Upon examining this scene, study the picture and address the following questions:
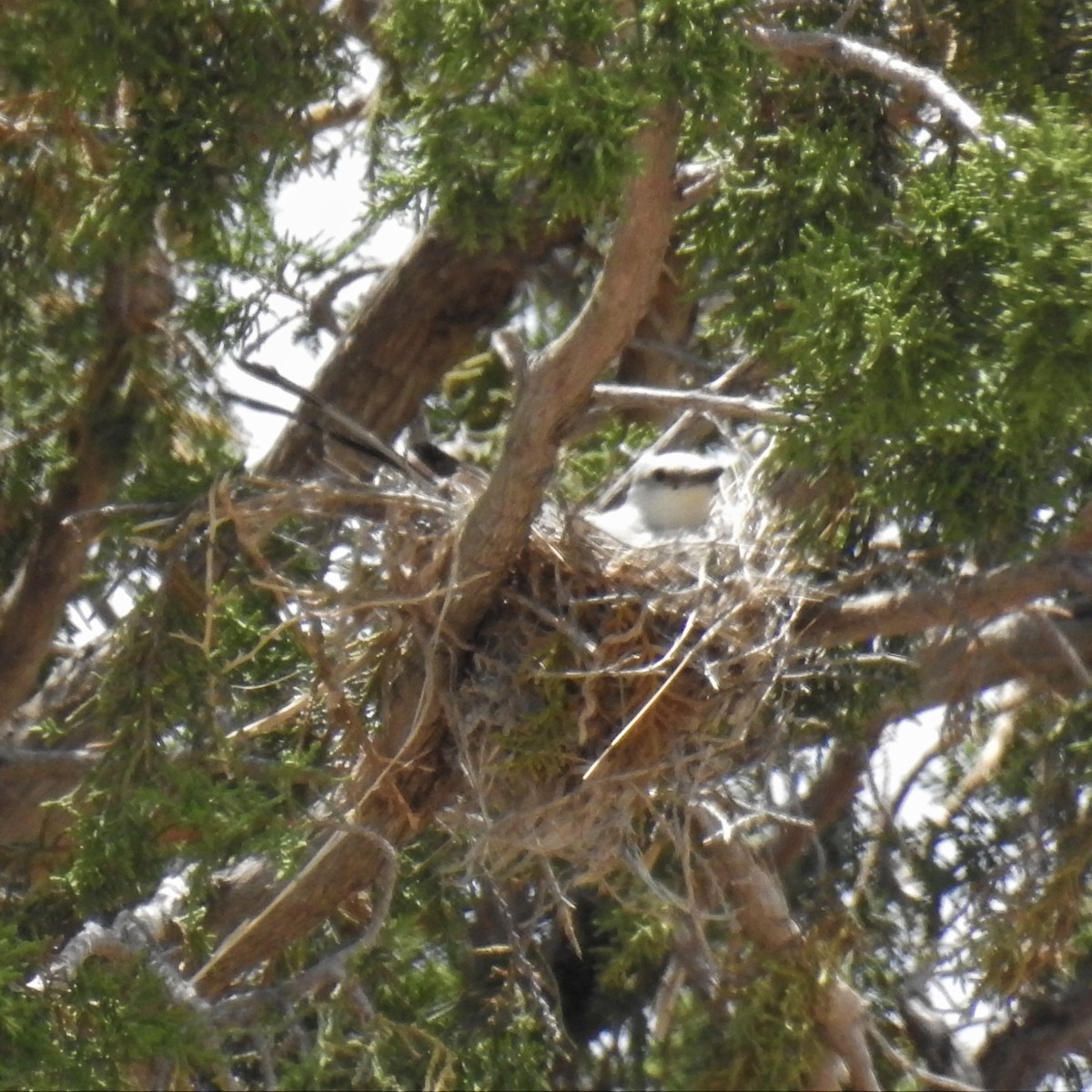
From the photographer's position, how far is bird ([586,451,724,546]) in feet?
17.0

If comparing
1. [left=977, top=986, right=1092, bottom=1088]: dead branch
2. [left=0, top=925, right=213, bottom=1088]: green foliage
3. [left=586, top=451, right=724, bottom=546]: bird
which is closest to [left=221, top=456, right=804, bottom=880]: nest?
[left=586, top=451, right=724, bottom=546]: bird

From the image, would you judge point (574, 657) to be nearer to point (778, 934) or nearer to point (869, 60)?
point (869, 60)

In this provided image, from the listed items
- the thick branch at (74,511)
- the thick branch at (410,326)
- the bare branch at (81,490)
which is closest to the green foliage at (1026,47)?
the thick branch at (410,326)

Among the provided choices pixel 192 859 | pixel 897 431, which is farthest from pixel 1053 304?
pixel 192 859

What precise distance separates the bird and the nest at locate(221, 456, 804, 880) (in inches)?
23.2

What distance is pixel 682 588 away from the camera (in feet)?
14.8

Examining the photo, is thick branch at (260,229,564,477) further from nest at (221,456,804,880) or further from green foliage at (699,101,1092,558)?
green foliage at (699,101,1092,558)

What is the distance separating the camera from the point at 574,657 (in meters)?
4.41

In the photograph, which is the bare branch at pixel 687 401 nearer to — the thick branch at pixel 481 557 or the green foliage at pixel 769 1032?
the thick branch at pixel 481 557

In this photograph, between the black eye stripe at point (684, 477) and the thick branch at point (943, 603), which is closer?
the thick branch at point (943, 603)

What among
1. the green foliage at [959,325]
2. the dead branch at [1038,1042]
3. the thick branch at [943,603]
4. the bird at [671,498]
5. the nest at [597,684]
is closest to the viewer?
the green foliage at [959,325]

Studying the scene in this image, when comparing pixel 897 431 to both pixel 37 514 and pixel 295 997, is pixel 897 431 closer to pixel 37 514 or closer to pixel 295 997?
pixel 295 997

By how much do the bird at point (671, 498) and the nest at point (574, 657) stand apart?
590mm

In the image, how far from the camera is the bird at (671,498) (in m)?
5.18
